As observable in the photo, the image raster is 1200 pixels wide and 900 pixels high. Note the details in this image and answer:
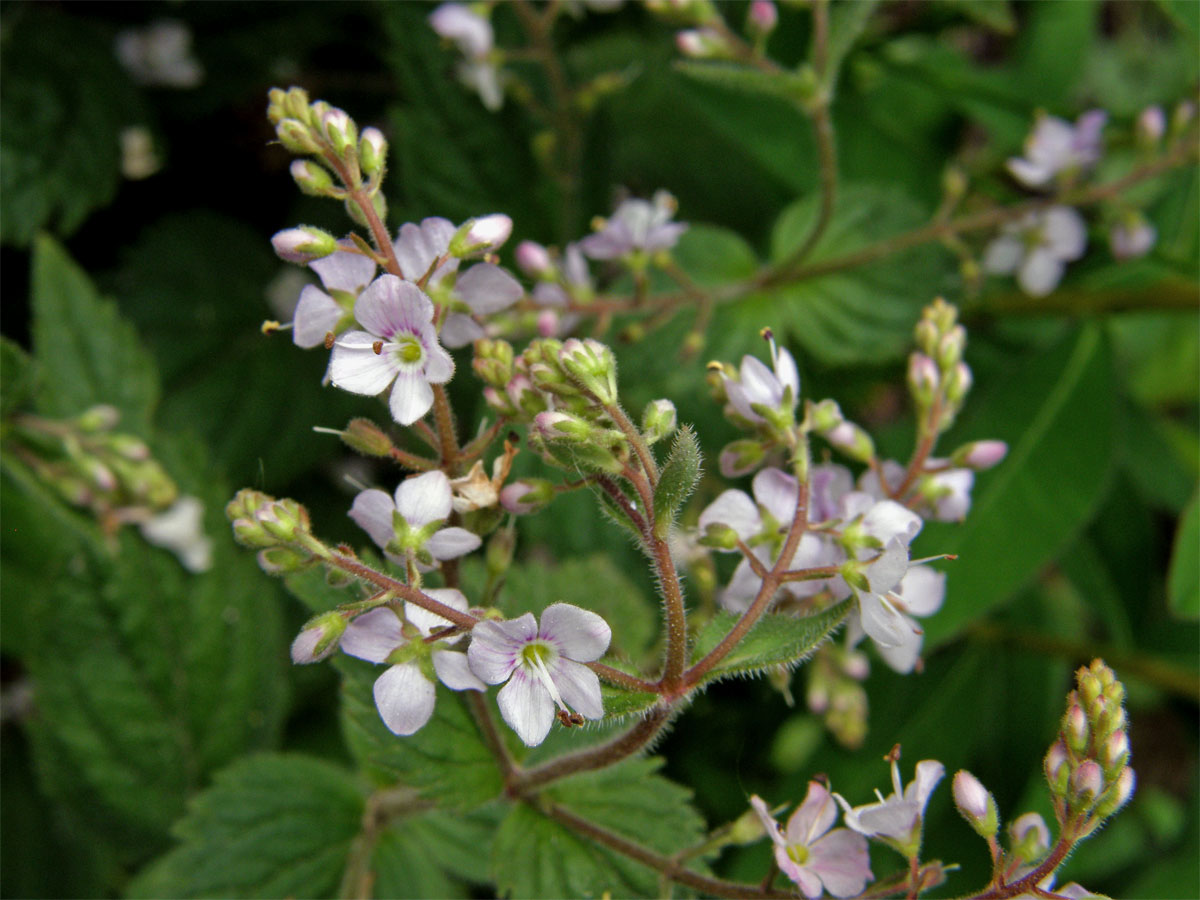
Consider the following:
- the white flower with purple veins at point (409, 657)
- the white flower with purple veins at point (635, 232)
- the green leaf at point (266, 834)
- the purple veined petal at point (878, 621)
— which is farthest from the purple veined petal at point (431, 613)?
the white flower with purple veins at point (635, 232)

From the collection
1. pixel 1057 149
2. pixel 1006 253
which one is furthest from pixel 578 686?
pixel 1057 149

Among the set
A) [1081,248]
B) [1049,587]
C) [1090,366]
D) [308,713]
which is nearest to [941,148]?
[1081,248]

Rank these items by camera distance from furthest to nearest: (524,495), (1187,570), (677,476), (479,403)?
(479,403) → (1187,570) → (524,495) → (677,476)

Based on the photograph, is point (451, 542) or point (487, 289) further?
point (487, 289)

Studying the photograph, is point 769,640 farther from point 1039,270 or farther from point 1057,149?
point 1057,149

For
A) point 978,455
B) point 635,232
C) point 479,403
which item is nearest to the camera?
point 978,455

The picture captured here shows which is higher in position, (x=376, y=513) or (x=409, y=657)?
(x=376, y=513)
